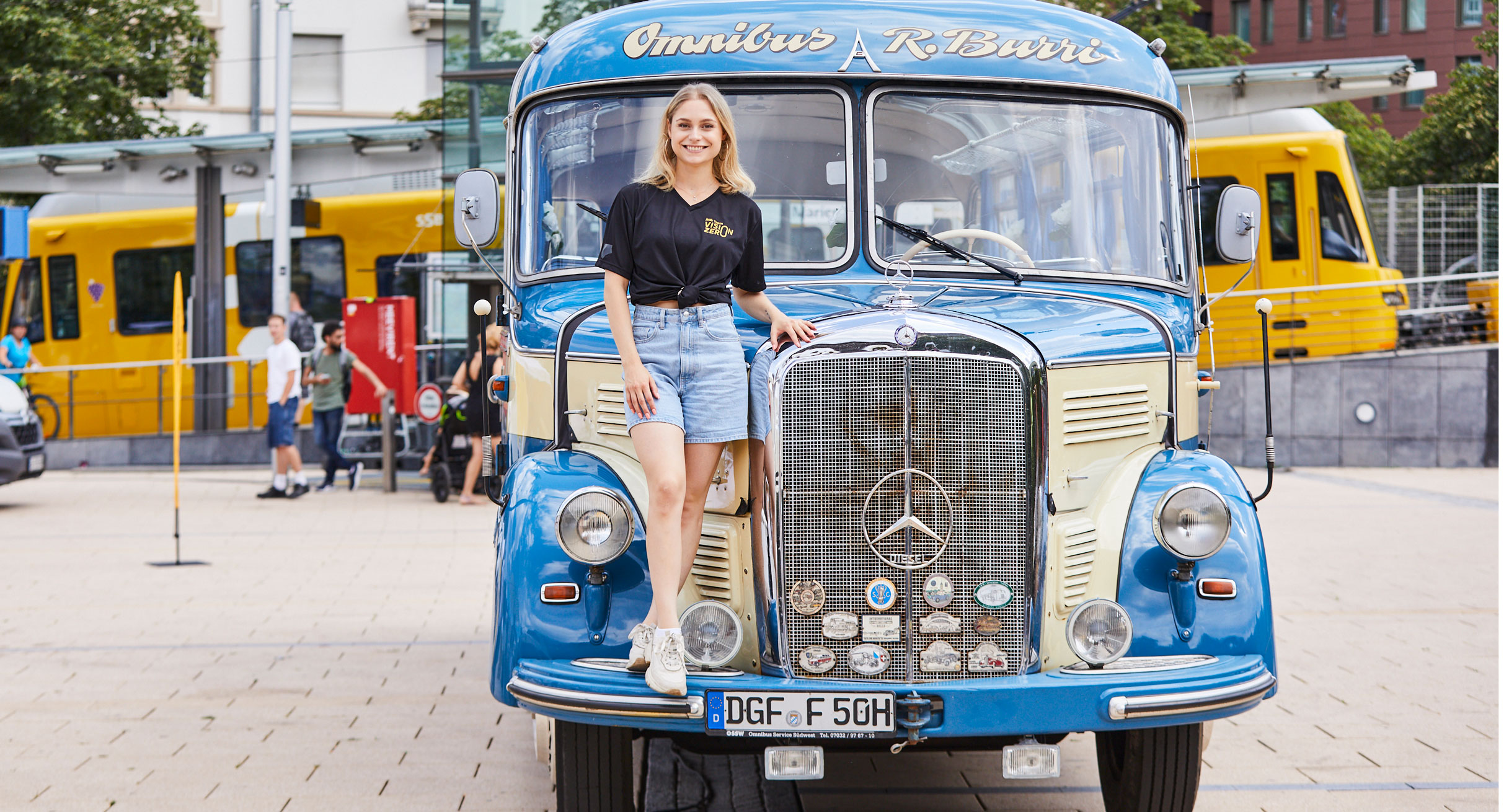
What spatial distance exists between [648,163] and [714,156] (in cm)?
89

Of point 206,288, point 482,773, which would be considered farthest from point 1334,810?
point 206,288

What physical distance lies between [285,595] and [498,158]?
671 centimetres

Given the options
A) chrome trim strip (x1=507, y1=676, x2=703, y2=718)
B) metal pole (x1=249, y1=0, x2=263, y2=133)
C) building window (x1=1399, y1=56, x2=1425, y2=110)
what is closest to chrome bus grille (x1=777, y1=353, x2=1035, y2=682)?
chrome trim strip (x1=507, y1=676, x2=703, y2=718)

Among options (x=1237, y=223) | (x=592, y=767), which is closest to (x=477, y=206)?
(x=592, y=767)

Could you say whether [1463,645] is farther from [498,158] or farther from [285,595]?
[498,158]

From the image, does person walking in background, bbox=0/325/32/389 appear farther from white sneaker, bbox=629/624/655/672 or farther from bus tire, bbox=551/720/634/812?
white sneaker, bbox=629/624/655/672

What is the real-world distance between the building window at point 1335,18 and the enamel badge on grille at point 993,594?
52.0 metres

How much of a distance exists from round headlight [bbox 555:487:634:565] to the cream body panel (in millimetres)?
1173

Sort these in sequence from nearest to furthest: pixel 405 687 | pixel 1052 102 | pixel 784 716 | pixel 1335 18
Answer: pixel 784 716 < pixel 1052 102 < pixel 405 687 < pixel 1335 18

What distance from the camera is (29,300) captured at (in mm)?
21844

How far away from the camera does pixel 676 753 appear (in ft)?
18.9

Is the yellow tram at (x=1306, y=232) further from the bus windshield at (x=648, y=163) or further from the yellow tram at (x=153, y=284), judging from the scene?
the bus windshield at (x=648, y=163)

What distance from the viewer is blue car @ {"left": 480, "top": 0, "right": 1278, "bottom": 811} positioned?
4.10m

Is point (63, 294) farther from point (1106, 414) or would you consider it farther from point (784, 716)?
point (784, 716)
